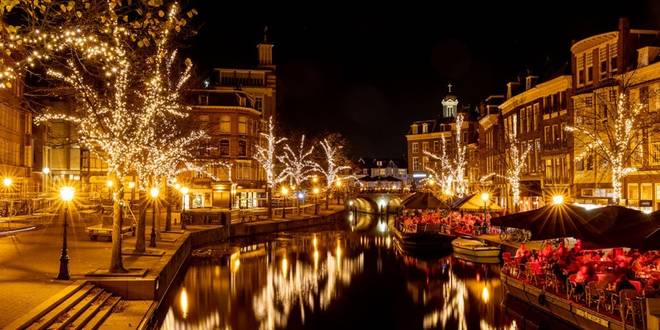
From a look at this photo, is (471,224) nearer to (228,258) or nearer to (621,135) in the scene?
(621,135)

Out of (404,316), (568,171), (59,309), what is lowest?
(404,316)

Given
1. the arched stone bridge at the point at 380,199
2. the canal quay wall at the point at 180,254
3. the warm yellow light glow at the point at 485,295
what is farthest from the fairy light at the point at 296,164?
the warm yellow light glow at the point at 485,295

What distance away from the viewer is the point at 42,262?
2397 cm

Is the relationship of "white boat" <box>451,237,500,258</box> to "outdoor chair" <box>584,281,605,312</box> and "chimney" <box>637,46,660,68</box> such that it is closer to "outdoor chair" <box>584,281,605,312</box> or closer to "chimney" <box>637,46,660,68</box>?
"outdoor chair" <box>584,281,605,312</box>

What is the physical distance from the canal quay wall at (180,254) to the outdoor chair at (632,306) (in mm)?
13433

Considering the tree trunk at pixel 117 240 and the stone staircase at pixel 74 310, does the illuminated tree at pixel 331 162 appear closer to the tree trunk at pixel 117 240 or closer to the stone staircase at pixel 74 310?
the tree trunk at pixel 117 240

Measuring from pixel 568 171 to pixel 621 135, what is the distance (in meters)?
18.0

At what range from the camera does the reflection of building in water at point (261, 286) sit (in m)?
22.1

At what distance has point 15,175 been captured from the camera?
53.5m

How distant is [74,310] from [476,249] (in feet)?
77.6

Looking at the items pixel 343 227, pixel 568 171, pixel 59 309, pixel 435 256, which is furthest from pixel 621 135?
pixel 343 227

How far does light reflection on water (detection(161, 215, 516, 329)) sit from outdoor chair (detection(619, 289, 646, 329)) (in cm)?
571

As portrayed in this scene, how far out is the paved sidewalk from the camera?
17.1 meters

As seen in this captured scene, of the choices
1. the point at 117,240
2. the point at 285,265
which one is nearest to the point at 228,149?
the point at 285,265
